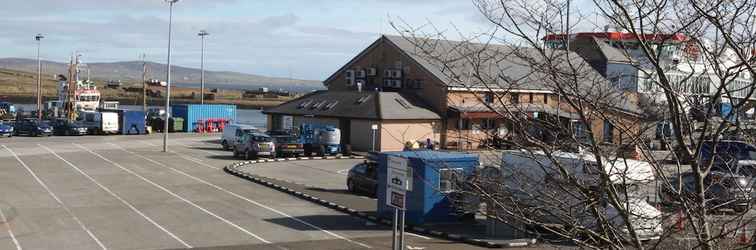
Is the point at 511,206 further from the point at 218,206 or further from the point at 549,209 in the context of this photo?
the point at 218,206

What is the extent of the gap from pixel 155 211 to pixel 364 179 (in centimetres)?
844

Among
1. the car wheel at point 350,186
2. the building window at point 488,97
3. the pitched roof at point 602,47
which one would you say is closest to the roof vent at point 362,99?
the car wheel at point 350,186

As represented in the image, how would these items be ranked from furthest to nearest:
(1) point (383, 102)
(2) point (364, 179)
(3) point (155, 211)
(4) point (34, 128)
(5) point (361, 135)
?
(4) point (34, 128) → (1) point (383, 102) → (5) point (361, 135) → (2) point (364, 179) → (3) point (155, 211)

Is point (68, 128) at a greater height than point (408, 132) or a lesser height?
lesser

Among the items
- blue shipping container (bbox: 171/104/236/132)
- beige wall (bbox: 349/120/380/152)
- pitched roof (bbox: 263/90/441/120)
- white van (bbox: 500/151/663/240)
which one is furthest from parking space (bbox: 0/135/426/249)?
blue shipping container (bbox: 171/104/236/132)

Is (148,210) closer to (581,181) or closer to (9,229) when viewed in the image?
(9,229)

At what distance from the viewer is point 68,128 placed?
219 feet

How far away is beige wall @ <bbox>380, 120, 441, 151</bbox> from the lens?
2076 inches

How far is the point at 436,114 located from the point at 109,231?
112 feet

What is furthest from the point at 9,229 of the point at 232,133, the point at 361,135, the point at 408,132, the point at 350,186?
the point at 408,132

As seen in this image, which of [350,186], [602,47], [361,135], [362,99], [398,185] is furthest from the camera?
[362,99]

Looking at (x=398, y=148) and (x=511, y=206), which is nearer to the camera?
(x=511, y=206)

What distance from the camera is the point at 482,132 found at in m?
7.82

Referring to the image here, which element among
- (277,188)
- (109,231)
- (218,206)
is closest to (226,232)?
(109,231)
